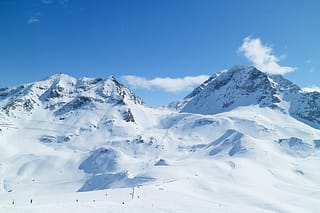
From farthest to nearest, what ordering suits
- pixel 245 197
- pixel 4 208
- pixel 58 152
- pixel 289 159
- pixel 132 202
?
pixel 58 152, pixel 289 159, pixel 245 197, pixel 132 202, pixel 4 208

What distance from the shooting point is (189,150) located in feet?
578

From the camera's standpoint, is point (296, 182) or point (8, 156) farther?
point (8, 156)

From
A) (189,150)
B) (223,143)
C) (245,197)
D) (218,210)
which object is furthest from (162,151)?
(218,210)

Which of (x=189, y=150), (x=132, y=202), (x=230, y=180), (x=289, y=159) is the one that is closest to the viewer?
(x=132, y=202)

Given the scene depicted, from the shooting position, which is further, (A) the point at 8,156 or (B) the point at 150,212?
(A) the point at 8,156

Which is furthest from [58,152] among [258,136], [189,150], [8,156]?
[258,136]

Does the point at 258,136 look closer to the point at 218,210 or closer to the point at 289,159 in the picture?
the point at 289,159

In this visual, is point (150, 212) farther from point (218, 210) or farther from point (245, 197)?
point (245, 197)

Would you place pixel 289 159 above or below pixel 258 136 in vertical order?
below

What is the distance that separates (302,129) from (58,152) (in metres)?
131

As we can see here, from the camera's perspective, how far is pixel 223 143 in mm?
155000

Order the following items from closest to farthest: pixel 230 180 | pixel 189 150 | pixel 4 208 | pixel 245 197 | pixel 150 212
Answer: pixel 4 208 → pixel 150 212 → pixel 245 197 → pixel 230 180 → pixel 189 150

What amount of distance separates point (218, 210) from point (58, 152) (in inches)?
6269

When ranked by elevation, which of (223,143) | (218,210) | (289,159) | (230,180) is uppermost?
(223,143)
